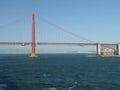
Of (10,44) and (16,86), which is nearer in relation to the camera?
(16,86)

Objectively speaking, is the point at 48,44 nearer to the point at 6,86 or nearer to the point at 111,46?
the point at 111,46

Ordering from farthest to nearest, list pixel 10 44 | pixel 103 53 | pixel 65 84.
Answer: pixel 103 53
pixel 10 44
pixel 65 84

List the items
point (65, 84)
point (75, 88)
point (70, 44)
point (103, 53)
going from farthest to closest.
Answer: point (103, 53) → point (70, 44) → point (65, 84) → point (75, 88)

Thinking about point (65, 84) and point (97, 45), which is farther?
point (97, 45)

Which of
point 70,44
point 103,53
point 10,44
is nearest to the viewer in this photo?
point 10,44

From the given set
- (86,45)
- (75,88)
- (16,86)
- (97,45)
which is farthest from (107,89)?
(97,45)

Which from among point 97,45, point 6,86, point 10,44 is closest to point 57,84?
point 6,86

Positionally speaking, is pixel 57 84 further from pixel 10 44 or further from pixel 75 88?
pixel 10 44

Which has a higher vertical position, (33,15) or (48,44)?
(33,15)

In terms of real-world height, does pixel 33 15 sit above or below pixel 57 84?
above
